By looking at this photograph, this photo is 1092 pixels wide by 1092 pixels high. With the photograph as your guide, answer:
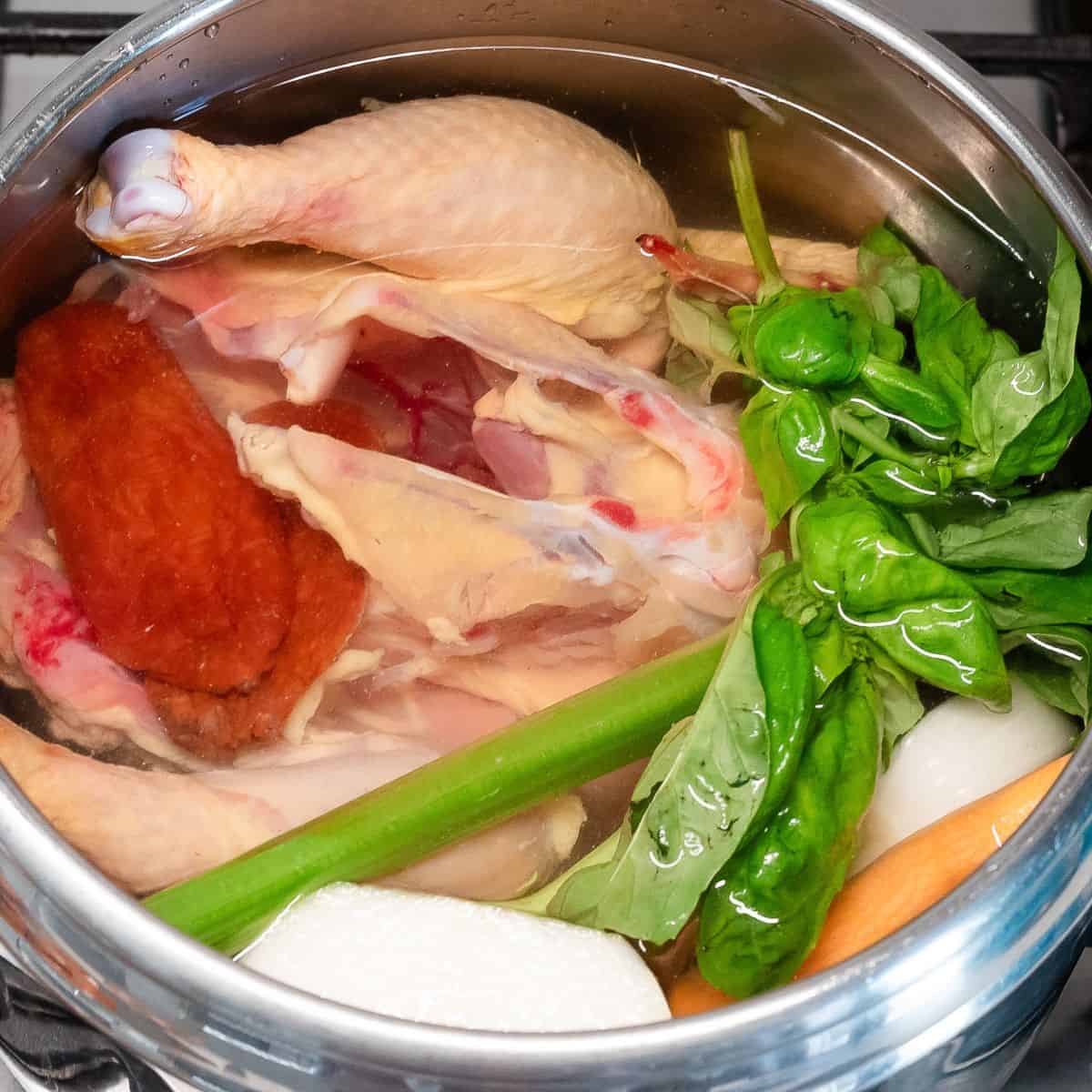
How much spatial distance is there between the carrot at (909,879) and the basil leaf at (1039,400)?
196 mm

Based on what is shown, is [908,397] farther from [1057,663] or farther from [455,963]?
[455,963]

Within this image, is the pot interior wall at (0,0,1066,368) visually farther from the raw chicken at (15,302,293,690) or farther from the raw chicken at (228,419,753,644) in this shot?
the raw chicken at (228,419,753,644)

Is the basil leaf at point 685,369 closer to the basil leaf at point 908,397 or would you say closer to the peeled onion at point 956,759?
the basil leaf at point 908,397

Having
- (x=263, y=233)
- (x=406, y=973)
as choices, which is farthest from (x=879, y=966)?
(x=263, y=233)

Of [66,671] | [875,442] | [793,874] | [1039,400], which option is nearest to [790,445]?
[875,442]

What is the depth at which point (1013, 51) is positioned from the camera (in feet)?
3.92

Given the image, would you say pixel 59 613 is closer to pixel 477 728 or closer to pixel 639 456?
pixel 477 728

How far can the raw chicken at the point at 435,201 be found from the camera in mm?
867

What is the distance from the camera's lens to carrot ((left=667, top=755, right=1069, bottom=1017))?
2.36 feet

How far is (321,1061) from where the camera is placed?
22.3 inches

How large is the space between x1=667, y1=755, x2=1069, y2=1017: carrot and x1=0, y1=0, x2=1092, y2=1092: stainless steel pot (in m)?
0.07

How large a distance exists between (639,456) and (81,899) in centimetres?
49

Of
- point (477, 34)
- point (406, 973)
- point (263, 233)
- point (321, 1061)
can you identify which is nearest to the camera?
point (321, 1061)

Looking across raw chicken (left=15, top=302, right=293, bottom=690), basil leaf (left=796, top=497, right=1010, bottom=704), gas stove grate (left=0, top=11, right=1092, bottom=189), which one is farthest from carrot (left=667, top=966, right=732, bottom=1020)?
gas stove grate (left=0, top=11, right=1092, bottom=189)
